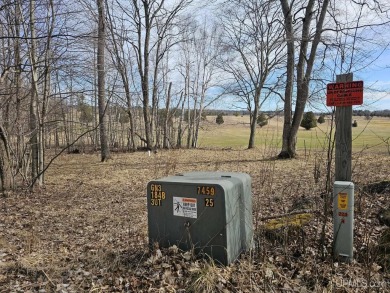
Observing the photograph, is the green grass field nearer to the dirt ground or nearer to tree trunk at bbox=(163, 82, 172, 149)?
the dirt ground

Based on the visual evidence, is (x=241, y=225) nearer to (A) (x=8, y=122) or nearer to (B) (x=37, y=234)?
(B) (x=37, y=234)

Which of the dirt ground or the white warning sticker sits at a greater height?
the white warning sticker

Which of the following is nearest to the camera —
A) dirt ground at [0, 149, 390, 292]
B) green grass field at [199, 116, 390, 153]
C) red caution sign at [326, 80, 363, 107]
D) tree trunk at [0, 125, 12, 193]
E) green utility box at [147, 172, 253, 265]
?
dirt ground at [0, 149, 390, 292]

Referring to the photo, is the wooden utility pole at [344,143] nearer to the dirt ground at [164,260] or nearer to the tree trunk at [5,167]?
the dirt ground at [164,260]

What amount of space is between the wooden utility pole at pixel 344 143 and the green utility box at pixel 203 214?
1.72 metres

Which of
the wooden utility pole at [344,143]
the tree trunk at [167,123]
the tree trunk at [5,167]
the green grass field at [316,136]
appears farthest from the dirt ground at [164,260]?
the tree trunk at [167,123]

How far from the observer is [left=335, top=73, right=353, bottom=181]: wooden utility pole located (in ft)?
13.1

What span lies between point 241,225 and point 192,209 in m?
0.58

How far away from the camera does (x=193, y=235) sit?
2.96 m

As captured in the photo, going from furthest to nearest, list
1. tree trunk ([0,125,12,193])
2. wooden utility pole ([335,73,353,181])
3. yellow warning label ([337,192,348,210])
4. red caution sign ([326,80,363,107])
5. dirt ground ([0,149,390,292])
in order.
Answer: tree trunk ([0,125,12,193]), wooden utility pole ([335,73,353,181]), red caution sign ([326,80,363,107]), yellow warning label ([337,192,348,210]), dirt ground ([0,149,390,292])

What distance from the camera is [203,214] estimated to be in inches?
112

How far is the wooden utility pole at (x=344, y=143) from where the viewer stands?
3.98m

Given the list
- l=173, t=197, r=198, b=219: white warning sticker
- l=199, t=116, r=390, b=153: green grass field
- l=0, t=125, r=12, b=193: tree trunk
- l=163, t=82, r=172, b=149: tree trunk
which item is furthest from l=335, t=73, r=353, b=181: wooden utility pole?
l=163, t=82, r=172, b=149: tree trunk

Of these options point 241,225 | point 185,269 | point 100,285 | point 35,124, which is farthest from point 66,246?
point 35,124
